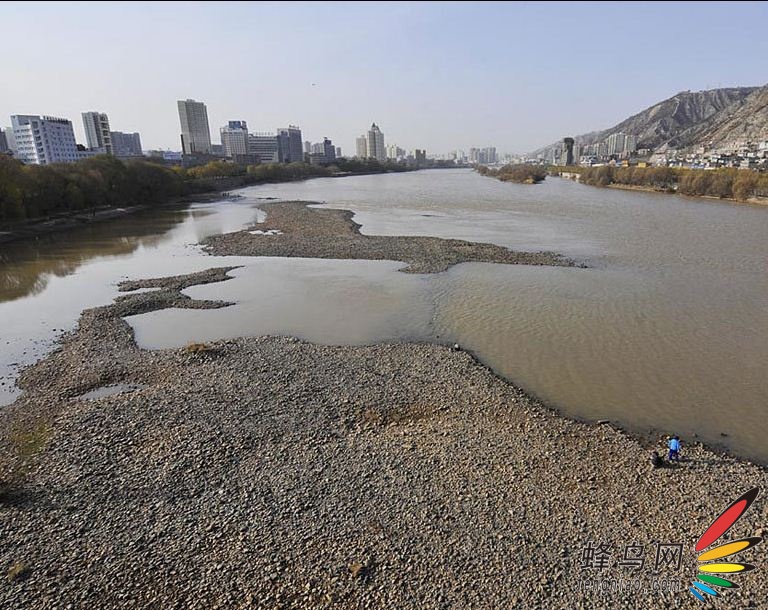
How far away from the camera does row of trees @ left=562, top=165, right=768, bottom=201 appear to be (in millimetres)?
49656

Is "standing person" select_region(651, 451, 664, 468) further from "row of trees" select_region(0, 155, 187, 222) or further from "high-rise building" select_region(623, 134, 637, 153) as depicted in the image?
"high-rise building" select_region(623, 134, 637, 153)

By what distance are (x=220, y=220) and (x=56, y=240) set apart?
13347 millimetres

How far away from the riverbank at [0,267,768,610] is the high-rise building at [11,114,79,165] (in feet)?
365

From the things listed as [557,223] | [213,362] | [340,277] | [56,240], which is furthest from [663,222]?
[56,240]

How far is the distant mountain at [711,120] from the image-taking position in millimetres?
124000

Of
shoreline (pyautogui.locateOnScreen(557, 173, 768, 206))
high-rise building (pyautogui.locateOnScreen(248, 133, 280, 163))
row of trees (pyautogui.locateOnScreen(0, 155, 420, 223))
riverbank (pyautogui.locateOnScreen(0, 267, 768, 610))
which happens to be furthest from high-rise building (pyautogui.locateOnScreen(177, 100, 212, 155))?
riverbank (pyautogui.locateOnScreen(0, 267, 768, 610))

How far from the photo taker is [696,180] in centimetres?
5650

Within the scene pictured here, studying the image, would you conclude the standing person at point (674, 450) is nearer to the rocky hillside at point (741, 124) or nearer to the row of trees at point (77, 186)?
the row of trees at point (77, 186)

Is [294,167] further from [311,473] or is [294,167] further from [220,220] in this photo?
[311,473]

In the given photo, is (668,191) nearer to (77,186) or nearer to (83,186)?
(83,186)

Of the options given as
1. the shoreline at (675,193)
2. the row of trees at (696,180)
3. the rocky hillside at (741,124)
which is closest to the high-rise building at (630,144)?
the rocky hillside at (741,124)

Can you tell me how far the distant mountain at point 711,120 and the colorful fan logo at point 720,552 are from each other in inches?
5669

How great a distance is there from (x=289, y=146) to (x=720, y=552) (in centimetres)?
19811

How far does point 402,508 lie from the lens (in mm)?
6840
